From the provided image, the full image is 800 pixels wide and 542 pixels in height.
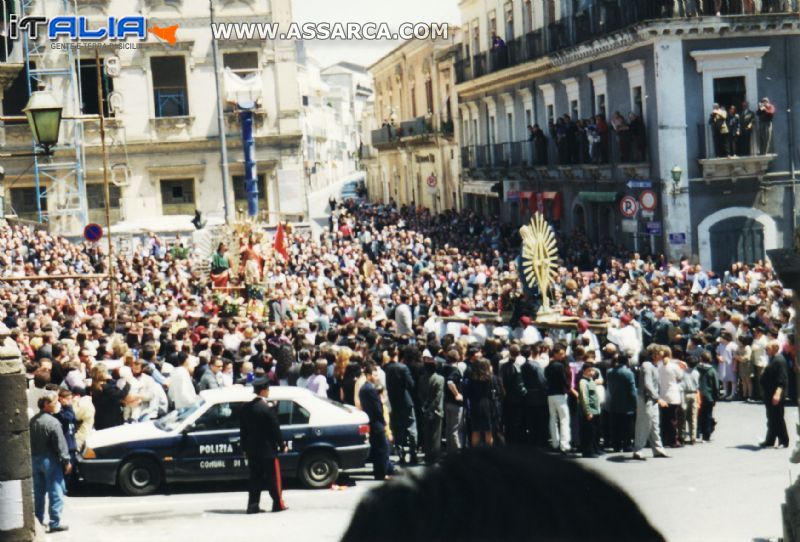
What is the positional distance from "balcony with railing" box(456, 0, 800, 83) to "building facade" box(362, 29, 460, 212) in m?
3.88

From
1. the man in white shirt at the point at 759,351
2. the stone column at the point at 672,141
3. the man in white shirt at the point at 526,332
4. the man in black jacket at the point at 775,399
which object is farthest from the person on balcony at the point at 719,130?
the man in black jacket at the point at 775,399

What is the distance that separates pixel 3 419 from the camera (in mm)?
9914

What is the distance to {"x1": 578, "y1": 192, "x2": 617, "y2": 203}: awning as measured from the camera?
34750 millimetres

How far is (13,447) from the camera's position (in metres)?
9.95

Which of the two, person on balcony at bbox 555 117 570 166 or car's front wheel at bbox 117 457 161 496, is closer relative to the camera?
car's front wheel at bbox 117 457 161 496

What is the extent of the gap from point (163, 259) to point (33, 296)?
1026cm

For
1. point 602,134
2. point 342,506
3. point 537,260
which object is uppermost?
point 602,134

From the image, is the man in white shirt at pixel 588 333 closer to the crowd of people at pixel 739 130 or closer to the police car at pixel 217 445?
the police car at pixel 217 445

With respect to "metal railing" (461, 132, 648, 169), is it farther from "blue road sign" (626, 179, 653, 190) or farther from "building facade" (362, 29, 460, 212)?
"building facade" (362, 29, 460, 212)

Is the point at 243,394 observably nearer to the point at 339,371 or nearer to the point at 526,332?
the point at 339,371

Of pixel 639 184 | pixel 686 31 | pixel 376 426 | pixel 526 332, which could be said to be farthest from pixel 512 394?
pixel 686 31

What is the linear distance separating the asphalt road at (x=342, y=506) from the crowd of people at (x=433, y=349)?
0.65 m

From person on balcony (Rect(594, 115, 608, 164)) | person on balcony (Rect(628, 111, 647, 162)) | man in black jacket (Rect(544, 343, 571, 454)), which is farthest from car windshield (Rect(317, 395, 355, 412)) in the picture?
person on balcony (Rect(594, 115, 608, 164))

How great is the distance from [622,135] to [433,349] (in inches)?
705
